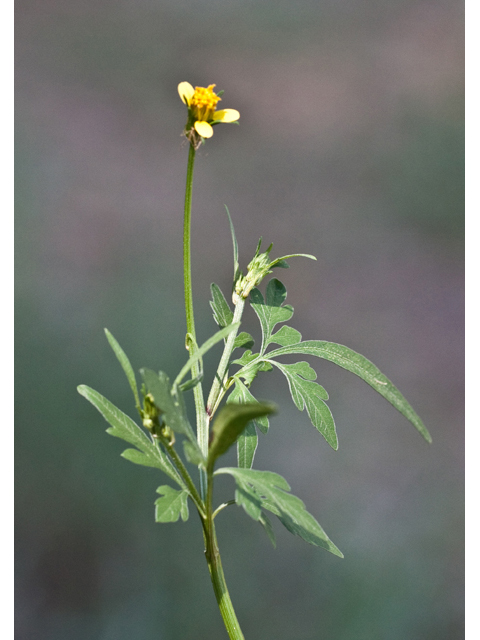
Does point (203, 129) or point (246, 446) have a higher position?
point (203, 129)

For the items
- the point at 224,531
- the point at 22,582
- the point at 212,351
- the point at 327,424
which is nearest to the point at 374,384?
the point at 327,424

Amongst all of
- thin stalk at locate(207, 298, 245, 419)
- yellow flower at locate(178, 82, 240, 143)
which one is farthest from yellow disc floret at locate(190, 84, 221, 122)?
thin stalk at locate(207, 298, 245, 419)

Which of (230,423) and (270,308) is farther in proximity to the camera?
(270,308)

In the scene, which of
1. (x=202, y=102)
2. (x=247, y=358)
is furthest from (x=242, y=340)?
(x=202, y=102)

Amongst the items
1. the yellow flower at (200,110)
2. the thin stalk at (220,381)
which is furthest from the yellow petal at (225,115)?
the thin stalk at (220,381)

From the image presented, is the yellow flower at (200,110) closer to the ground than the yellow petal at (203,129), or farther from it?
farther from it

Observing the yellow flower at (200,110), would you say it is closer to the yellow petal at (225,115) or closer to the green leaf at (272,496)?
the yellow petal at (225,115)

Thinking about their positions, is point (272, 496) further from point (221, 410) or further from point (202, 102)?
point (202, 102)

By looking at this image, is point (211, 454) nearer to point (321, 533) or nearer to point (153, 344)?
point (321, 533)
